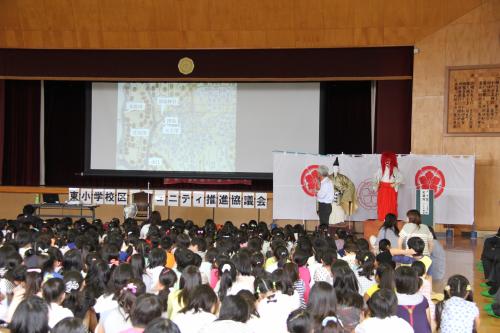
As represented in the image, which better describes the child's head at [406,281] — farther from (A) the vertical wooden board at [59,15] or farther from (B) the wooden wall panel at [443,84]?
(A) the vertical wooden board at [59,15]

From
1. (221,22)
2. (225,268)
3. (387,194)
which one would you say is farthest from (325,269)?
(221,22)

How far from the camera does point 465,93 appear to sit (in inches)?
476

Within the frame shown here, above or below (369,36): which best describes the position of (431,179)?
below

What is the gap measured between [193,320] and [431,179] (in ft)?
27.8

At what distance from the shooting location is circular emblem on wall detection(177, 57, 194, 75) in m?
13.4

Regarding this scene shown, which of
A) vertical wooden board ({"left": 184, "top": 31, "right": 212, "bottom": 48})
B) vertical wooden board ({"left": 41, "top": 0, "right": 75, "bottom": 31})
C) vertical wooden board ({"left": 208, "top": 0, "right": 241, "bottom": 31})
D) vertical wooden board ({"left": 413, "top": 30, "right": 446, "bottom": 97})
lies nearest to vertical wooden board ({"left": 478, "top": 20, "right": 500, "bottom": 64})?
vertical wooden board ({"left": 413, "top": 30, "right": 446, "bottom": 97})

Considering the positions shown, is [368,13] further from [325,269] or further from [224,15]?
[325,269]

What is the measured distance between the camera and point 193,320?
141 inches

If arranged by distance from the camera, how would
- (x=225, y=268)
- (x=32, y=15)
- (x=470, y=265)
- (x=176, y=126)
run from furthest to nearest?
1. (x=176, y=126)
2. (x=32, y=15)
3. (x=470, y=265)
4. (x=225, y=268)

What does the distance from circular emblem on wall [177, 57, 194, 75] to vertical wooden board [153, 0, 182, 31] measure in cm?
64

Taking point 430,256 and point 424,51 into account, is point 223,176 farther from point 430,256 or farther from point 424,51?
point 430,256

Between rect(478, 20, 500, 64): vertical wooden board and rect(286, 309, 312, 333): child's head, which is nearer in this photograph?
rect(286, 309, 312, 333): child's head

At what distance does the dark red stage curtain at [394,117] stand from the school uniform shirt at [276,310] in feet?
29.7

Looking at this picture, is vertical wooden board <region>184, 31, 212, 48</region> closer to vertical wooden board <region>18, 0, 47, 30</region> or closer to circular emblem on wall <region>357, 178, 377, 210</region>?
vertical wooden board <region>18, 0, 47, 30</region>
